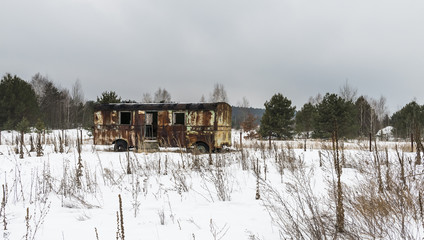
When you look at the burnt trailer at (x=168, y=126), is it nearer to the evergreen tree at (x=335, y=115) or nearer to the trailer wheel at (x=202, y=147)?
the trailer wheel at (x=202, y=147)

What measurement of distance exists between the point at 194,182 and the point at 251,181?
124 centimetres

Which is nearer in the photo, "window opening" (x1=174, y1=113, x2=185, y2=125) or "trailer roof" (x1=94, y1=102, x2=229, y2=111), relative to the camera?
"trailer roof" (x1=94, y1=102, x2=229, y2=111)

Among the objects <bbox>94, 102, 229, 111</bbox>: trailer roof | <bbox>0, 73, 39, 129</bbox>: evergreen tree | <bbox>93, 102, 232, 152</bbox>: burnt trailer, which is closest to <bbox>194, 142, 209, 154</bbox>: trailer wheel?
<bbox>93, 102, 232, 152</bbox>: burnt trailer

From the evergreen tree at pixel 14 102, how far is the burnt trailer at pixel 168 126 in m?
15.3

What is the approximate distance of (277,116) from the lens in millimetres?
20750

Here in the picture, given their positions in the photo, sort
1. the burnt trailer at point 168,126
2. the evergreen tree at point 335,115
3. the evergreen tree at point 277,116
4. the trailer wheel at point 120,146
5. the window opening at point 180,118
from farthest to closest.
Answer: the evergreen tree at point 277,116
the evergreen tree at point 335,115
the window opening at point 180,118
the trailer wheel at point 120,146
the burnt trailer at point 168,126

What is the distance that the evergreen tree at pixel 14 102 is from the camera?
2178 cm

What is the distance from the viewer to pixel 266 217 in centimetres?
309

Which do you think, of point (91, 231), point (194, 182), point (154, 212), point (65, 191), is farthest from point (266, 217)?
point (65, 191)

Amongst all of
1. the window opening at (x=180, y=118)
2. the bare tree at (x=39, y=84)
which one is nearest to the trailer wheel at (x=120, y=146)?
the window opening at (x=180, y=118)

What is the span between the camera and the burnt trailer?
1107cm

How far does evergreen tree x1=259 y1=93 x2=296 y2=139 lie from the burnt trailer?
963cm

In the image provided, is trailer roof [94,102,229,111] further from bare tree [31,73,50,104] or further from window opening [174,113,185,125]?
bare tree [31,73,50,104]

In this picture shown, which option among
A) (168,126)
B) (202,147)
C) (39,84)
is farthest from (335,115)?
(39,84)
